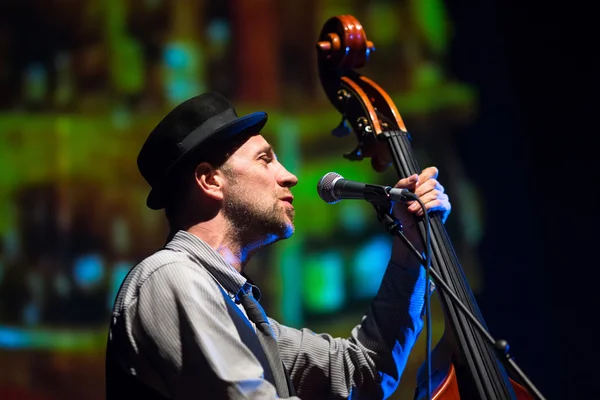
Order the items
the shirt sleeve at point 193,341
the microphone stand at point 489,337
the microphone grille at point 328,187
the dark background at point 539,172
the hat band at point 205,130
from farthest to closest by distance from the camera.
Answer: the dark background at point 539,172 → the hat band at point 205,130 → the microphone grille at point 328,187 → the shirt sleeve at point 193,341 → the microphone stand at point 489,337

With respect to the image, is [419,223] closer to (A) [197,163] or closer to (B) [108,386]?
(A) [197,163]

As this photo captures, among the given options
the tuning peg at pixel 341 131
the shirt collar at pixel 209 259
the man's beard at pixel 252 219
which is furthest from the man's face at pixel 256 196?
the tuning peg at pixel 341 131

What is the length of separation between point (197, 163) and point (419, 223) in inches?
23.8

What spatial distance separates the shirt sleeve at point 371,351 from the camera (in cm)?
194

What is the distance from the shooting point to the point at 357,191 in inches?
66.4

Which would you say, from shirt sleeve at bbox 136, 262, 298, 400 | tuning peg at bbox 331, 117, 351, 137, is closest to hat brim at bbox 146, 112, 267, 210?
tuning peg at bbox 331, 117, 351, 137

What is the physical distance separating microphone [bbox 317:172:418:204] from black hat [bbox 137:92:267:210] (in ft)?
1.01

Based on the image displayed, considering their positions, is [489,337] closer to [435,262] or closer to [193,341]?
[435,262]

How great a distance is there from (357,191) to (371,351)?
545 mm

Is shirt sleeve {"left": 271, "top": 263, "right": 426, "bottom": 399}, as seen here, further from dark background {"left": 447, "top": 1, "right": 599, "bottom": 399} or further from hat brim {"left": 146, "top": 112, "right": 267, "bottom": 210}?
dark background {"left": 447, "top": 1, "right": 599, "bottom": 399}

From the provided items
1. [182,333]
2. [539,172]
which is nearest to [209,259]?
[182,333]

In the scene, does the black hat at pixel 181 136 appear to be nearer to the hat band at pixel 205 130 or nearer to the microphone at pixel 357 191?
the hat band at pixel 205 130

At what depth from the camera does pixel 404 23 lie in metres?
3.15

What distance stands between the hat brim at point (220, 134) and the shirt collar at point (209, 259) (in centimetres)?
18
